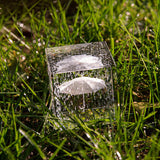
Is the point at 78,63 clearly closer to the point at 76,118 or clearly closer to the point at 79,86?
the point at 79,86

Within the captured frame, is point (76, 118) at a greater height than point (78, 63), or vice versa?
point (78, 63)

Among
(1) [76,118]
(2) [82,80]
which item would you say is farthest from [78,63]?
(1) [76,118]

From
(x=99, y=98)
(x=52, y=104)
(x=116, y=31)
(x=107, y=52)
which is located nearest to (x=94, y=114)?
(x=99, y=98)

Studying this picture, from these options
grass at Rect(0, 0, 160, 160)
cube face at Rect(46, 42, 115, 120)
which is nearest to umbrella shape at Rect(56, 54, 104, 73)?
cube face at Rect(46, 42, 115, 120)

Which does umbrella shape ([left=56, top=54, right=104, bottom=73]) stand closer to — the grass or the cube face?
the cube face

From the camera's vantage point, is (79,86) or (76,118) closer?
(76,118)

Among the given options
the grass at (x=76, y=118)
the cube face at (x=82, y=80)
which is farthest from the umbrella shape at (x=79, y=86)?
the grass at (x=76, y=118)
